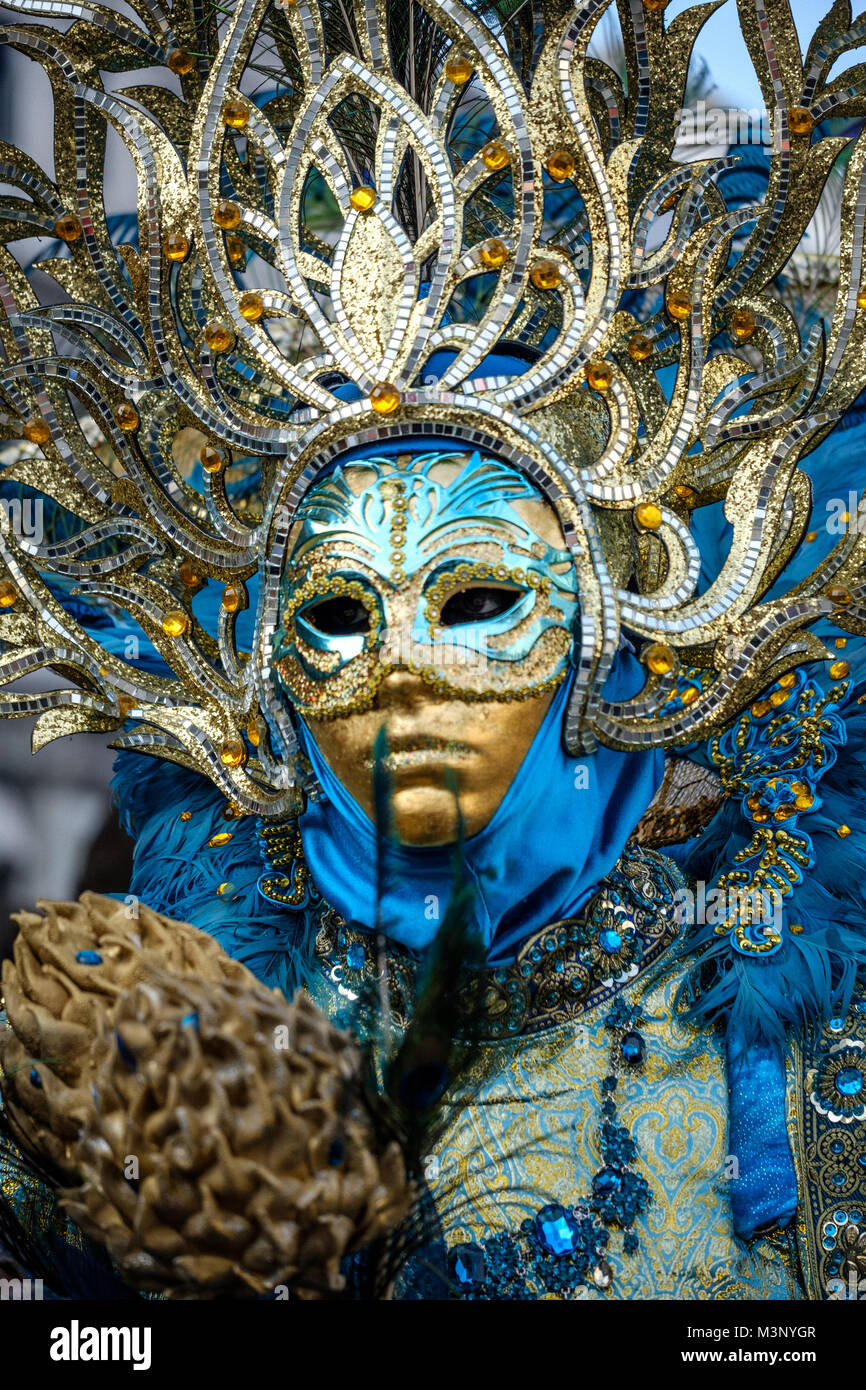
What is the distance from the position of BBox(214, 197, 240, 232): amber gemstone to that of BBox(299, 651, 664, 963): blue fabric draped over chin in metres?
0.55

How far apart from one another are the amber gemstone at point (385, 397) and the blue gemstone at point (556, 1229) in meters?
0.84

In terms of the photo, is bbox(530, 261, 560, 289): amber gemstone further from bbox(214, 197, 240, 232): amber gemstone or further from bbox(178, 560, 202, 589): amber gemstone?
bbox(178, 560, 202, 589): amber gemstone

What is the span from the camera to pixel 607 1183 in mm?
1756

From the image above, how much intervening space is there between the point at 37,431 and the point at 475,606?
0.60 m

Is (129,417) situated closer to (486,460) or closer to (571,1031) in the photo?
(486,460)

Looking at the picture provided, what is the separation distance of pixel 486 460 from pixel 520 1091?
0.68 metres

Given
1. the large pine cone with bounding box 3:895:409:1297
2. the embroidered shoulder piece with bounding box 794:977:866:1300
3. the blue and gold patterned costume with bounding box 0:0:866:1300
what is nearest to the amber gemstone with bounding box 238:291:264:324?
the blue and gold patterned costume with bounding box 0:0:866:1300

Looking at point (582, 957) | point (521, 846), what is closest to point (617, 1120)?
point (582, 957)

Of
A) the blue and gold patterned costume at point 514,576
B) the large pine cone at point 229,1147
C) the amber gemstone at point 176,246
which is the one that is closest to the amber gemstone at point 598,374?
the blue and gold patterned costume at point 514,576

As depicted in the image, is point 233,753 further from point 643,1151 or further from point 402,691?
point 643,1151

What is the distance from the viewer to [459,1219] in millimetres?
1756

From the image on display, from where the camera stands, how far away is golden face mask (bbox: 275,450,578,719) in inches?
66.7

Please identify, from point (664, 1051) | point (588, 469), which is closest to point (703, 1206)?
point (664, 1051)

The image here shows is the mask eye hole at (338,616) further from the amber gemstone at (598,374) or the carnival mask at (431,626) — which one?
the amber gemstone at (598,374)
